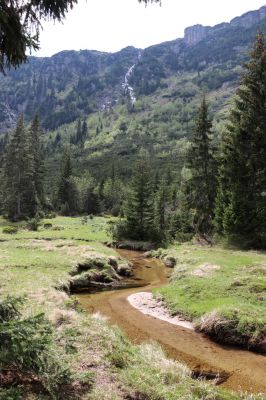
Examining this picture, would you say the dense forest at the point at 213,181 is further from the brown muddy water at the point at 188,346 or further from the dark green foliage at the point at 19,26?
the dark green foliage at the point at 19,26

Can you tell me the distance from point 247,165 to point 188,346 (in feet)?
87.5

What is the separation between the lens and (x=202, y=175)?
48.9m

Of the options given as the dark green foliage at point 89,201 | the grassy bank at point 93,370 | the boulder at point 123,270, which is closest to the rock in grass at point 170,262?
the boulder at point 123,270

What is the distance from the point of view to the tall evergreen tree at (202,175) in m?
48.2

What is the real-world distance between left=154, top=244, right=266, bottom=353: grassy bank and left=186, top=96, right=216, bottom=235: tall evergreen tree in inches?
729

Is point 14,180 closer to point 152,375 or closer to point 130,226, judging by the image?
point 130,226

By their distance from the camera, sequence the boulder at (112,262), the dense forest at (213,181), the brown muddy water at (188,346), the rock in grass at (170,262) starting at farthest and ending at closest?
the dense forest at (213,181)
the rock in grass at (170,262)
the boulder at (112,262)
the brown muddy water at (188,346)

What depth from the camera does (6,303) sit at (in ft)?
26.7

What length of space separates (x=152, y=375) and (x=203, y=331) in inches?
281

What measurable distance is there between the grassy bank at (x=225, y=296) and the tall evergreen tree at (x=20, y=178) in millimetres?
53165

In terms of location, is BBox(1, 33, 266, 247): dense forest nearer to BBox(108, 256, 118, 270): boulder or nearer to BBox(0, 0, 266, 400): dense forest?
BBox(0, 0, 266, 400): dense forest

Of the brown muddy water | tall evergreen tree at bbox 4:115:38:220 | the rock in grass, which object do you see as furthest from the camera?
tall evergreen tree at bbox 4:115:38:220

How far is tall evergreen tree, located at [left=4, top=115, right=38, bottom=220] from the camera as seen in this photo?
247ft

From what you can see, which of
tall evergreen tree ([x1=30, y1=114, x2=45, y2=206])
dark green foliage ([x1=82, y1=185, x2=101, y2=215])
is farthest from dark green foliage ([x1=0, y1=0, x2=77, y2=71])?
dark green foliage ([x1=82, y1=185, x2=101, y2=215])
